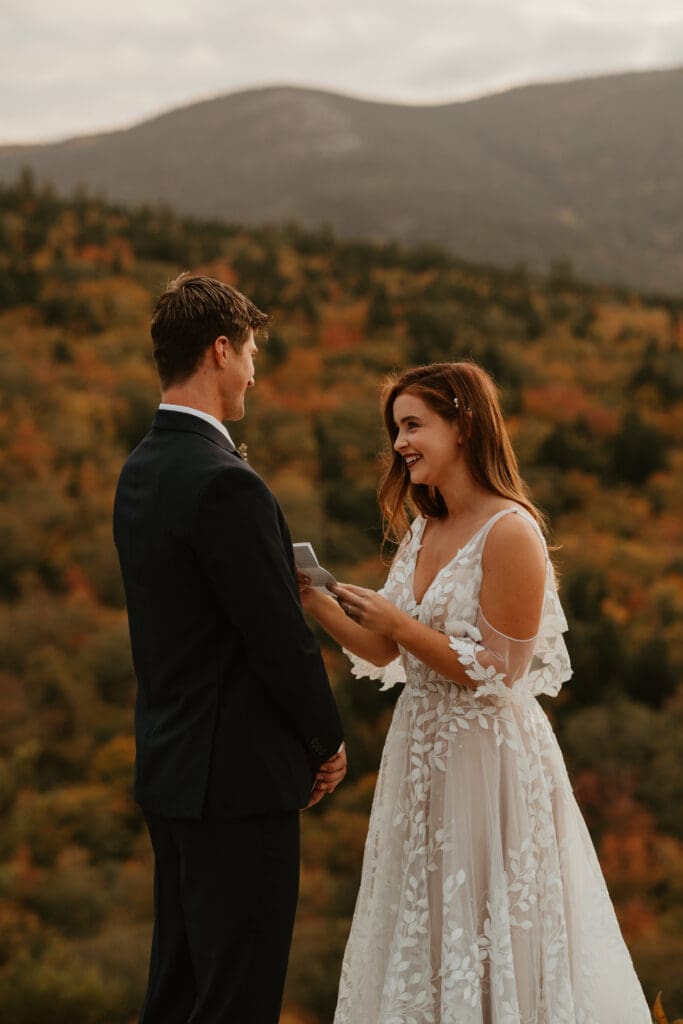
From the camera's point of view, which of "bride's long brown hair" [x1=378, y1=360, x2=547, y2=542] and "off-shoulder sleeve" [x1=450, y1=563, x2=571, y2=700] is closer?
"off-shoulder sleeve" [x1=450, y1=563, x2=571, y2=700]

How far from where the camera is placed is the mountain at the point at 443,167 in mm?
78750

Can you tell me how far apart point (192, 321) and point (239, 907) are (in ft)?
4.17

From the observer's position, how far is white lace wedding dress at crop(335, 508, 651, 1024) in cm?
256

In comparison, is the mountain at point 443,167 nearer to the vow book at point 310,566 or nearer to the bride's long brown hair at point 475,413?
the bride's long brown hair at point 475,413

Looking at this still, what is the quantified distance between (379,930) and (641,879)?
19.3 feet

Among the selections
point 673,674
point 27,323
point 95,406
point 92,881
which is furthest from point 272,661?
point 27,323

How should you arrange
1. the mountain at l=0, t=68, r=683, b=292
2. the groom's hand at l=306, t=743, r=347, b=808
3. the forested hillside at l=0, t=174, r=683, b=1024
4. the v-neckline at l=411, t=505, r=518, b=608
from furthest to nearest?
the mountain at l=0, t=68, r=683, b=292, the forested hillside at l=0, t=174, r=683, b=1024, the v-neckline at l=411, t=505, r=518, b=608, the groom's hand at l=306, t=743, r=347, b=808

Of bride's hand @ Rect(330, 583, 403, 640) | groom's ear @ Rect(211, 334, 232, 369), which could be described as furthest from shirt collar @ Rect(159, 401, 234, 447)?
bride's hand @ Rect(330, 583, 403, 640)

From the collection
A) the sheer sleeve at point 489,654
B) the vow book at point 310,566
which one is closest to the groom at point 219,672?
the vow book at point 310,566

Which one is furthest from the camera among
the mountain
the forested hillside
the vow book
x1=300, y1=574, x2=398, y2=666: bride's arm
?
the mountain

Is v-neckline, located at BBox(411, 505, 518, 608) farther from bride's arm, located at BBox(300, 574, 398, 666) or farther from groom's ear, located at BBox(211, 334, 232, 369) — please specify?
groom's ear, located at BBox(211, 334, 232, 369)

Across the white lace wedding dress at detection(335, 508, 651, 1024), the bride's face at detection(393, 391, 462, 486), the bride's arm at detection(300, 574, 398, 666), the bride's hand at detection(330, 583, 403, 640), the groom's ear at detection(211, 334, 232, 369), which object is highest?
the groom's ear at detection(211, 334, 232, 369)

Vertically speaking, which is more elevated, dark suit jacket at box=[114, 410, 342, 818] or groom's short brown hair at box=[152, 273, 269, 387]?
groom's short brown hair at box=[152, 273, 269, 387]

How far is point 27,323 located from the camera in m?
16.5
